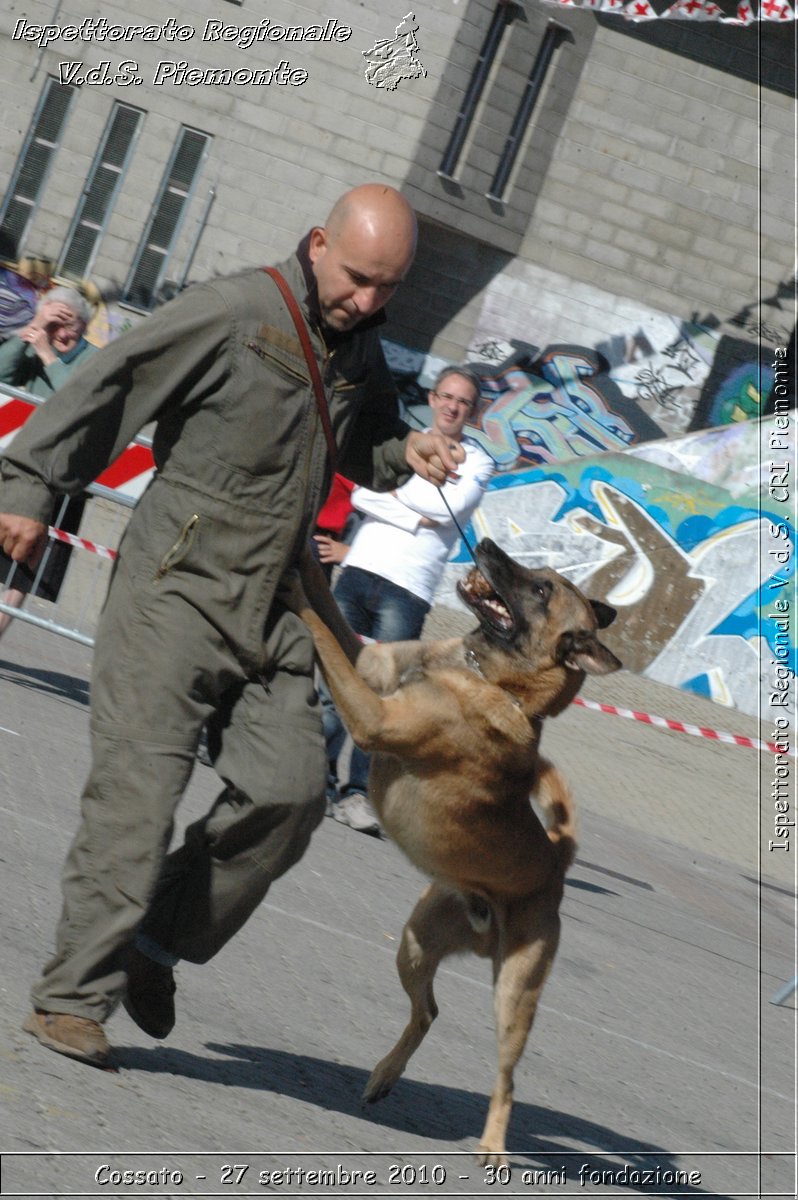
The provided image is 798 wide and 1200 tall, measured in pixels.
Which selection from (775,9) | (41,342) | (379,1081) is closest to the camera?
(379,1081)

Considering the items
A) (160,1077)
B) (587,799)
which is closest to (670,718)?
(587,799)

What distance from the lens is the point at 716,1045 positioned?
675 centimetres

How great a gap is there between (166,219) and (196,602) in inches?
665

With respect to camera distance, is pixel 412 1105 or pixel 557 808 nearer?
pixel 412 1105

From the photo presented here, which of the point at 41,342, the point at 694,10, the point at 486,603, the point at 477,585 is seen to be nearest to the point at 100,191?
the point at 694,10

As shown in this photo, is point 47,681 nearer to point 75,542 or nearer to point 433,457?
point 75,542

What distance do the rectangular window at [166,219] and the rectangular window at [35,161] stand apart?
1.50m

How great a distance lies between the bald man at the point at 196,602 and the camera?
3.57 metres

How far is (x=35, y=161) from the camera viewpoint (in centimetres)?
1966

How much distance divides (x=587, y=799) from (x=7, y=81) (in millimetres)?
12560

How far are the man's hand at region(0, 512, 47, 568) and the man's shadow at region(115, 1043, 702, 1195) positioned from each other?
1.31 m

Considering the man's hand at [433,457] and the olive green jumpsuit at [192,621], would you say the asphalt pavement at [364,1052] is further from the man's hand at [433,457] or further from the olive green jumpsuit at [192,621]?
the man's hand at [433,457]

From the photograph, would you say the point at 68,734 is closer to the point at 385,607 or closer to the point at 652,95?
the point at 385,607

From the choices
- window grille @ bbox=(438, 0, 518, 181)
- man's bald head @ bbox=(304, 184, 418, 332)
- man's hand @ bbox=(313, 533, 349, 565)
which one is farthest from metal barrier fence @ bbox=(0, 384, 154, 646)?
window grille @ bbox=(438, 0, 518, 181)
